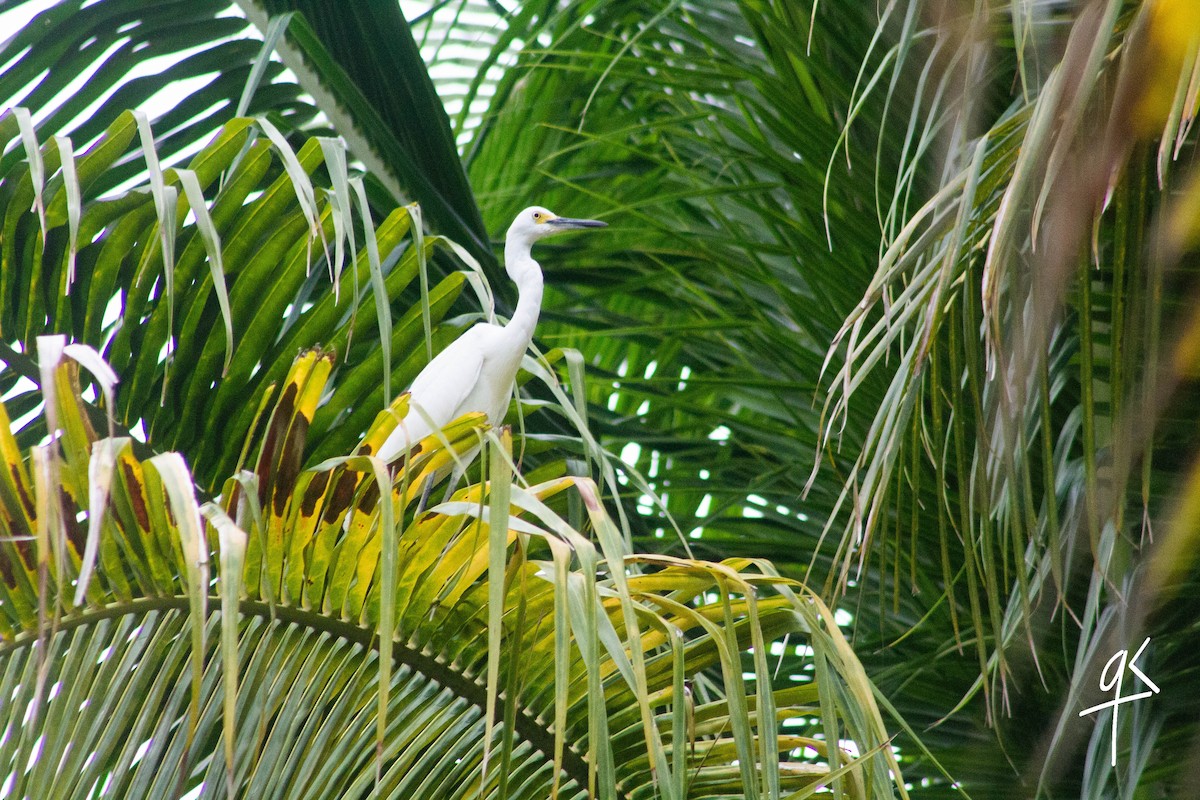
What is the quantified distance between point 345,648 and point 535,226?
1231 millimetres

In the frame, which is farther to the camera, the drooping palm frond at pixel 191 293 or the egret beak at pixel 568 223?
the egret beak at pixel 568 223

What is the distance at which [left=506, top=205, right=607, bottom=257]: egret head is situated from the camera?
6.89 ft

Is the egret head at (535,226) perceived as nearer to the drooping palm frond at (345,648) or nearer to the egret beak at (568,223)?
the egret beak at (568,223)

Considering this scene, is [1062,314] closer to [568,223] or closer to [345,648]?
[568,223]

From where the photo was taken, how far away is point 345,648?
39.7 inches

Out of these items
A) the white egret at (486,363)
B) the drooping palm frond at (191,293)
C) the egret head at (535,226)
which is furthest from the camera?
the egret head at (535,226)

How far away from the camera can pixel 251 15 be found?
1.65m

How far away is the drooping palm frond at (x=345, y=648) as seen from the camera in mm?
848

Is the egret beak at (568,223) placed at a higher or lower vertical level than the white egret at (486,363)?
higher

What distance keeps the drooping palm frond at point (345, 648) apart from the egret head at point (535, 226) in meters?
1.07

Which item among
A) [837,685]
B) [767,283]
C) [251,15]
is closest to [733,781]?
[837,685]
